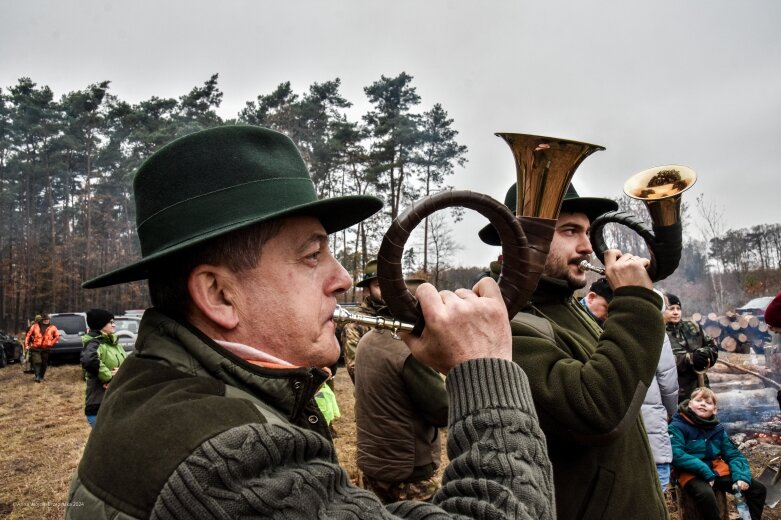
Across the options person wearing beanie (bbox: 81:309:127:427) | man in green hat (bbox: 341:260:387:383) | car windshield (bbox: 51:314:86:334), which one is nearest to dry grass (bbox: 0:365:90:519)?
person wearing beanie (bbox: 81:309:127:427)

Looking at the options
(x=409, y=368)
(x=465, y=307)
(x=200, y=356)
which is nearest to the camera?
(x=200, y=356)

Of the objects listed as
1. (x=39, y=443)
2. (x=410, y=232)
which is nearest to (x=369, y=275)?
(x=410, y=232)

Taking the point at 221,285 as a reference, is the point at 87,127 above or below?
above

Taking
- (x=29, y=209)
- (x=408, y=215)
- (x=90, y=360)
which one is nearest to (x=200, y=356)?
(x=408, y=215)

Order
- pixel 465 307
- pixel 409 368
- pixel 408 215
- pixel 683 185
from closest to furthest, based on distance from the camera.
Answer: pixel 465 307, pixel 408 215, pixel 683 185, pixel 409 368

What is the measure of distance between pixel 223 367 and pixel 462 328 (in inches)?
25.1

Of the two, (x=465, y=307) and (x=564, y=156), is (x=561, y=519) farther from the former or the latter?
(x=564, y=156)

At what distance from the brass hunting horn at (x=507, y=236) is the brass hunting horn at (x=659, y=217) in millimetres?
976

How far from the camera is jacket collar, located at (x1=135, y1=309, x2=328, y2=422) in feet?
4.10

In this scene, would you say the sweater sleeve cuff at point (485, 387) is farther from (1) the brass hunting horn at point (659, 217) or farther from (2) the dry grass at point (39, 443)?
(2) the dry grass at point (39, 443)

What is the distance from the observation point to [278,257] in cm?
147

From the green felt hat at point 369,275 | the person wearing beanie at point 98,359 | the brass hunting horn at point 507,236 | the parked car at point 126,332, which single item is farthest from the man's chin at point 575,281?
the parked car at point 126,332

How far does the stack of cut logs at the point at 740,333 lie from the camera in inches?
460

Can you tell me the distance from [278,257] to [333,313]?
0.88ft
